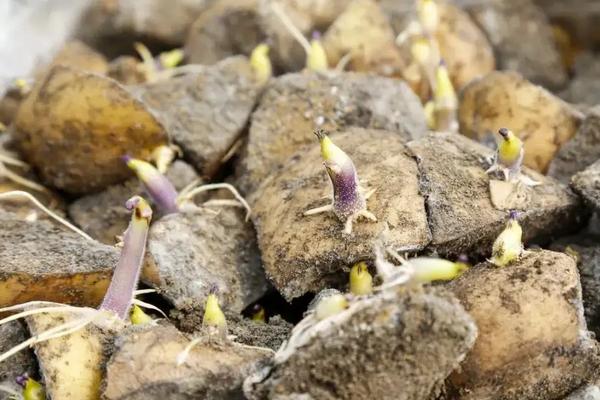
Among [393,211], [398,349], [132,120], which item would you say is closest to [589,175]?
[393,211]

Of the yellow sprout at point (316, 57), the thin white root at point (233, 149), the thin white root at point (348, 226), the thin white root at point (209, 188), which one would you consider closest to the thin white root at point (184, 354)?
the thin white root at point (348, 226)

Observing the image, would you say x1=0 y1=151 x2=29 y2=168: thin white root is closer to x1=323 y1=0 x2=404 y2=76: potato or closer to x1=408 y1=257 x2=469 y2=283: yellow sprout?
x1=323 y1=0 x2=404 y2=76: potato

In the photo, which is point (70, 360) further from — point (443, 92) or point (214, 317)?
point (443, 92)

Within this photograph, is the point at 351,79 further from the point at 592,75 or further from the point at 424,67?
the point at 592,75

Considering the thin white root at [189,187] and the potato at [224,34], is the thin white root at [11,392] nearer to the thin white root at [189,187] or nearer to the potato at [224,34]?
the thin white root at [189,187]

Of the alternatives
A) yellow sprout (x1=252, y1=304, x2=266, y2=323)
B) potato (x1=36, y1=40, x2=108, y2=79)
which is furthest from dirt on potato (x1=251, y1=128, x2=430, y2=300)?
potato (x1=36, y1=40, x2=108, y2=79)

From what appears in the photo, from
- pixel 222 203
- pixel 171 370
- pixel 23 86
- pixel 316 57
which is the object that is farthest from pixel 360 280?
pixel 23 86
